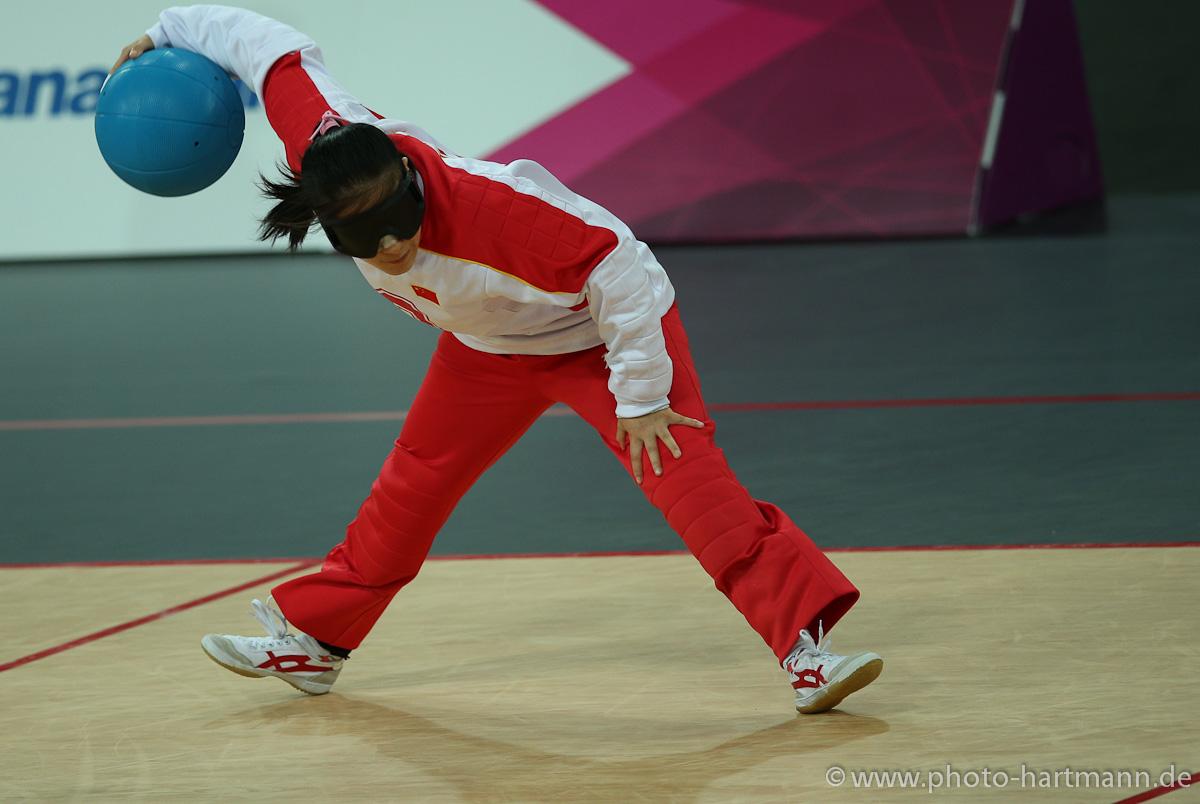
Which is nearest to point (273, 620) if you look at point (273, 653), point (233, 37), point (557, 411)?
point (273, 653)

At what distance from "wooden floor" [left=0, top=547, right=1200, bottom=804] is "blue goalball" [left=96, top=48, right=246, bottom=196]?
3.41ft

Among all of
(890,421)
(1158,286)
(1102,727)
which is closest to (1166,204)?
(1158,286)

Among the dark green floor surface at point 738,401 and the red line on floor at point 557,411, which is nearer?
the dark green floor surface at point 738,401

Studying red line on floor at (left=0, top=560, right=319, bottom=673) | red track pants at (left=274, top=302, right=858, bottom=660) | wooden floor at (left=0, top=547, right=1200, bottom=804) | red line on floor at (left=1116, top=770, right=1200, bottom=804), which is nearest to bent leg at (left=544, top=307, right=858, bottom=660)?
red track pants at (left=274, top=302, right=858, bottom=660)

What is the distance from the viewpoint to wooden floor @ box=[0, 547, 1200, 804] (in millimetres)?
2531

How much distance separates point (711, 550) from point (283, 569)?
1.55m

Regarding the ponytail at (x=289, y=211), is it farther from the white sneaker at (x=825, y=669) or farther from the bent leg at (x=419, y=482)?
the white sneaker at (x=825, y=669)

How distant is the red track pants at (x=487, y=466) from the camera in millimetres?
2611

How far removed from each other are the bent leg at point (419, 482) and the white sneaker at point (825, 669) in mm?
662

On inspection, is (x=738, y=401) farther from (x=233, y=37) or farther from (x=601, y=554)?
(x=233, y=37)

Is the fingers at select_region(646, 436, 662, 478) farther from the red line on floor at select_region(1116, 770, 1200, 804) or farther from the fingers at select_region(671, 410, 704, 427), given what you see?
the red line on floor at select_region(1116, 770, 1200, 804)

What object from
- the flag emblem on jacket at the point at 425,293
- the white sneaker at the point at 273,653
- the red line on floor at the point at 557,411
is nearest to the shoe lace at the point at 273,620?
the white sneaker at the point at 273,653

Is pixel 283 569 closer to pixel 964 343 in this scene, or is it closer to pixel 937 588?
pixel 937 588

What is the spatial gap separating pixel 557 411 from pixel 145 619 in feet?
7.48
